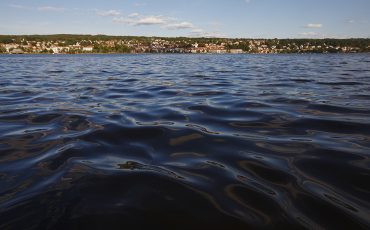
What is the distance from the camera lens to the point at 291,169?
3.50 meters

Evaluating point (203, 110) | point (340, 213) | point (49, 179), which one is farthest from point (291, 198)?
point (203, 110)

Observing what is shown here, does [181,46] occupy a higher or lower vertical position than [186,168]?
higher

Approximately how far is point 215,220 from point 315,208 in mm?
920

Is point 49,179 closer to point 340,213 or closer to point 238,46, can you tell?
point 340,213

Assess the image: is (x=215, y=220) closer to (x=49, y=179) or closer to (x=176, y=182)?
(x=176, y=182)

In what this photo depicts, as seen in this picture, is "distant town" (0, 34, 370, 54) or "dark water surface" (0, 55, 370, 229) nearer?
"dark water surface" (0, 55, 370, 229)

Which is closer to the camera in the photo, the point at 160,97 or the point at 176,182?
the point at 176,182

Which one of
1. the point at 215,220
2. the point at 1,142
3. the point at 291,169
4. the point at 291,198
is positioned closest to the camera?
the point at 215,220

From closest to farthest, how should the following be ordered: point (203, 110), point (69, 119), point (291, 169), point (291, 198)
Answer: point (291, 198)
point (291, 169)
point (69, 119)
point (203, 110)

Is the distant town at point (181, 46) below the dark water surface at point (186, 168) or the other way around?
the other way around

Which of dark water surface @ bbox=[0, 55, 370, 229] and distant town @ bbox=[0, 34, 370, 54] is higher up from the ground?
distant town @ bbox=[0, 34, 370, 54]

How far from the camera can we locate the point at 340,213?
254cm

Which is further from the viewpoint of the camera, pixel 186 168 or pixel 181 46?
pixel 181 46

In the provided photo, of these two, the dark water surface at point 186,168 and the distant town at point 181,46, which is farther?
the distant town at point 181,46
